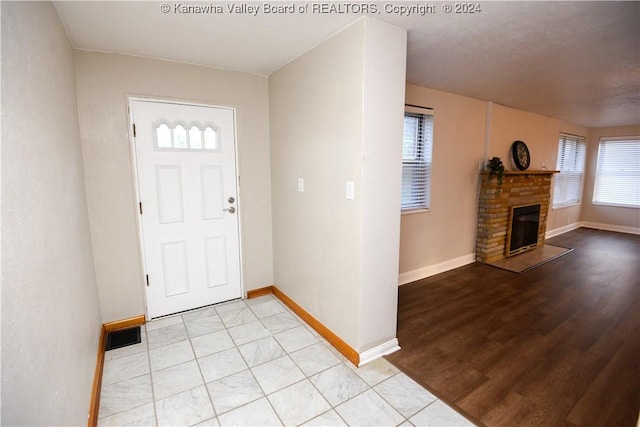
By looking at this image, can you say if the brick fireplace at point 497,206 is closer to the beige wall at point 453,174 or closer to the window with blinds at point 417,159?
the beige wall at point 453,174

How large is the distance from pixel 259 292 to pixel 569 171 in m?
7.07

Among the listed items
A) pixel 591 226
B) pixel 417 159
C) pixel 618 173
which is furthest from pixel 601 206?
pixel 417 159

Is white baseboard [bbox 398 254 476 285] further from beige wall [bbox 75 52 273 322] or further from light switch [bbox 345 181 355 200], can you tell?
beige wall [bbox 75 52 273 322]

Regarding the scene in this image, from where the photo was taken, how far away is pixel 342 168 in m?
2.19

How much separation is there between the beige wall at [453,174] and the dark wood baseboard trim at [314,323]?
4.63ft

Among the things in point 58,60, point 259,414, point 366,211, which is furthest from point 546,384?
point 58,60

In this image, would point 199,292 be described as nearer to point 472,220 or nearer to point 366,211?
point 366,211

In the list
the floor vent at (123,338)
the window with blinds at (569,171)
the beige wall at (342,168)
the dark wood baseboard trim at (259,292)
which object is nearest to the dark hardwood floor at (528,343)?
the beige wall at (342,168)

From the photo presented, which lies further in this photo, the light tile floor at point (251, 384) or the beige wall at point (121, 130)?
the beige wall at point (121, 130)

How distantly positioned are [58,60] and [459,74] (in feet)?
10.5

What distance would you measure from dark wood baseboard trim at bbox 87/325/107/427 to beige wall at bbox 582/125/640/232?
932 cm

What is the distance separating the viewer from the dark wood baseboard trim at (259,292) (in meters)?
3.27

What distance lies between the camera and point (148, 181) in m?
2.65

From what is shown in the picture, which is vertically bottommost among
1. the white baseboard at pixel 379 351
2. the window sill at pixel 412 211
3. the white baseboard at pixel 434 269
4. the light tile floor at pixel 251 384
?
the light tile floor at pixel 251 384
